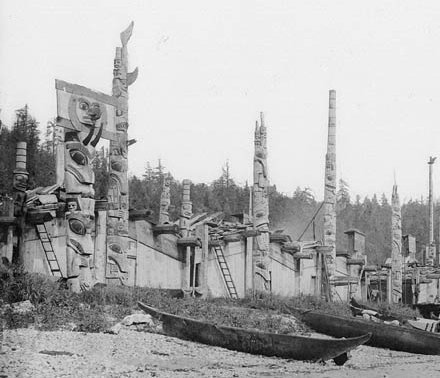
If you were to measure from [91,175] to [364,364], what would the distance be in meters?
6.84

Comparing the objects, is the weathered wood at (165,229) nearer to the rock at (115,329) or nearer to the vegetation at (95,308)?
the vegetation at (95,308)

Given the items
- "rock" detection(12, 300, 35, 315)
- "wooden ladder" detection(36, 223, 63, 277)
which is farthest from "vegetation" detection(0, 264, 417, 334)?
"wooden ladder" detection(36, 223, 63, 277)

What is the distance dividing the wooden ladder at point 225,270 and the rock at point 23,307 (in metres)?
13.6

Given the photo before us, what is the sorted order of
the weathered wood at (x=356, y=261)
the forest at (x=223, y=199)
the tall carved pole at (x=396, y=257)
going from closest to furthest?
the tall carved pole at (x=396, y=257) < the weathered wood at (x=356, y=261) < the forest at (x=223, y=199)

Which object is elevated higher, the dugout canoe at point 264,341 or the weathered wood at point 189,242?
the weathered wood at point 189,242

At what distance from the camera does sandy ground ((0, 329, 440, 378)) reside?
9.44 meters

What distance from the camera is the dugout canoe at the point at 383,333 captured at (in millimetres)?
14710

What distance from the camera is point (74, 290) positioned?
576 inches

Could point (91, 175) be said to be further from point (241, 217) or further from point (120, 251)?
point (241, 217)

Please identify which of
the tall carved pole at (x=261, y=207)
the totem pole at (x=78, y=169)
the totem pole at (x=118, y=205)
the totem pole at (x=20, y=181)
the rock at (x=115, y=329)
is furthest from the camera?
the tall carved pole at (x=261, y=207)

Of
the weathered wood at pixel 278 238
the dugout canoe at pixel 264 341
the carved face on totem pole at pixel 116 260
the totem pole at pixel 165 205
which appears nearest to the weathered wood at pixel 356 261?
the weathered wood at pixel 278 238

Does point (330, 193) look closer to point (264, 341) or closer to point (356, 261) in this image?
point (356, 261)

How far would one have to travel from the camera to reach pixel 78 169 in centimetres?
1516

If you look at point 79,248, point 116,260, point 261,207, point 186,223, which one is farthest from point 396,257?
point 79,248
